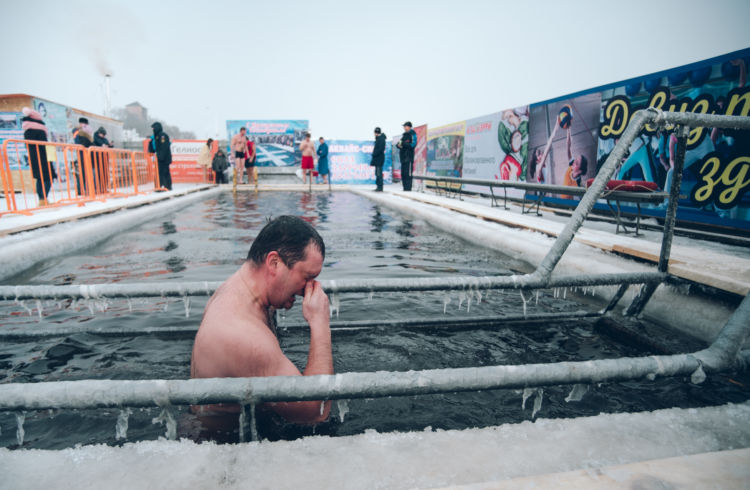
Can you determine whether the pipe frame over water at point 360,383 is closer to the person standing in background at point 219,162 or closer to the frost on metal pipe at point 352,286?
the frost on metal pipe at point 352,286

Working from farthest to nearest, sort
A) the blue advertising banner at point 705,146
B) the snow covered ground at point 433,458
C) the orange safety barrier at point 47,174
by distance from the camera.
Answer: the orange safety barrier at point 47,174 < the blue advertising banner at point 705,146 < the snow covered ground at point 433,458

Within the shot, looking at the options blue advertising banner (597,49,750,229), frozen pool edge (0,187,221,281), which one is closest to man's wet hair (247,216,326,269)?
frozen pool edge (0,187,221,281)

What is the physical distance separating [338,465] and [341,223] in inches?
332

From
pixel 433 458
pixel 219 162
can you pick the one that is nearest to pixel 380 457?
pixel 433 458

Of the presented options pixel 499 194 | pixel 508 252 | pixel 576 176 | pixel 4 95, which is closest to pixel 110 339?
pixel 508 252

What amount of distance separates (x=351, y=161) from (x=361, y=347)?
21.8 m

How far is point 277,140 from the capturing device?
80.8 feet

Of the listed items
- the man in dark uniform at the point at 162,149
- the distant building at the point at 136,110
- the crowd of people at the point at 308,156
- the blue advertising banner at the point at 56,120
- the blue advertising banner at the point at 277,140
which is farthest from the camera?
the distant building at the point at 136,110

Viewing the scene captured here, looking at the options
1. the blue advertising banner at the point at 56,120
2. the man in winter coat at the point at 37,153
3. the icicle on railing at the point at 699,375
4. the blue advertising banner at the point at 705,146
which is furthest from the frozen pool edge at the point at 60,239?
the blue advertising banner at the point at 705,146

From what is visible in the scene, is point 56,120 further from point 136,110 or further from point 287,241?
point 136,110

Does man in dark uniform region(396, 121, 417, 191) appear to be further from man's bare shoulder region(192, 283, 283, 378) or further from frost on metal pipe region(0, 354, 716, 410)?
frost on metal pipe region(0, 354, 716, 410)

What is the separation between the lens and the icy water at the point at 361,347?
235 cm

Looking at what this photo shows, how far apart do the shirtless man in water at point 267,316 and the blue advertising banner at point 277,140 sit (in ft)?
77.4

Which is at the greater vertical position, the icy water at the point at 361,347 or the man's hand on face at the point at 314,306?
the man's hand on face at the point at 314,306
